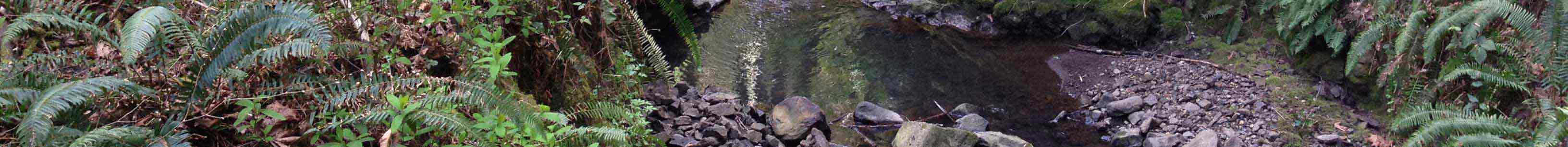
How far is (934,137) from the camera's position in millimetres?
4188

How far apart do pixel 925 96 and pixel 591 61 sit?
2.70m

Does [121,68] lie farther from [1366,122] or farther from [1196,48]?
[1196,48]

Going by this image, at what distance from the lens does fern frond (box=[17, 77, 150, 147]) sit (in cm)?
143

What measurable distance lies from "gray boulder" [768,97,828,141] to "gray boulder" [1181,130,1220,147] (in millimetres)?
1690

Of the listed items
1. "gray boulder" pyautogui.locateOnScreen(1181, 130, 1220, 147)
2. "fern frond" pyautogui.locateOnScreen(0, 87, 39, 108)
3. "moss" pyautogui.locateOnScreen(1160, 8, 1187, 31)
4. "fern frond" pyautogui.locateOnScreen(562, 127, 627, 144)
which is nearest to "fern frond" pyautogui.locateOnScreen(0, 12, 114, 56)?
"fern frond" pyautogui.locateOnScreen(0, 87, 39, 108)

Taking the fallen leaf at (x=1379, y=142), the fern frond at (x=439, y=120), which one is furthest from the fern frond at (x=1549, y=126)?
the fern frond at (x=439, y=120)

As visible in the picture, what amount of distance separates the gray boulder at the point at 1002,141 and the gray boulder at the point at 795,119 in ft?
2.37

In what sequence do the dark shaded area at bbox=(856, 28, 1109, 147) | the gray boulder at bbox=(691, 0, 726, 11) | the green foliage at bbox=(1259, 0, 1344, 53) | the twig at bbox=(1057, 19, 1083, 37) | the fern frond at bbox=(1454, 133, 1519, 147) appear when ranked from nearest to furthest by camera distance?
the fern frond at bbox=(1454, 133, 1519, 147) → the dark shaded area at bbox=(856, 28, 1109, 147) → the green foliage at bbox=(1259, 0, 1344, 53) → the gray boulder at bbox=(691, 0, 726, 11) → the twig at bbox=(1057, 19, 1083, 37)

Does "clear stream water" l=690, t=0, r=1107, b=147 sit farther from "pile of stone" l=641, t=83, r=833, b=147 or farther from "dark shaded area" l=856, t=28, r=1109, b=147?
"pile of stone" l=641, t=83, r=833, b=147

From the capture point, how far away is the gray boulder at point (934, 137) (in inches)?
165

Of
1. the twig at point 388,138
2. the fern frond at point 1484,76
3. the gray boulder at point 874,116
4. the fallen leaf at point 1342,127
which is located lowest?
the fallen leaf at point 1342,127

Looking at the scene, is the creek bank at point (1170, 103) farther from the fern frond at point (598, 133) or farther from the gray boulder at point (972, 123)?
the fern frond at point (598, 133)

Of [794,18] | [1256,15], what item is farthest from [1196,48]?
[794,18]

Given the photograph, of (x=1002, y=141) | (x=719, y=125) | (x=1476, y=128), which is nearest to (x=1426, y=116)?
(x=1476, y=128)
